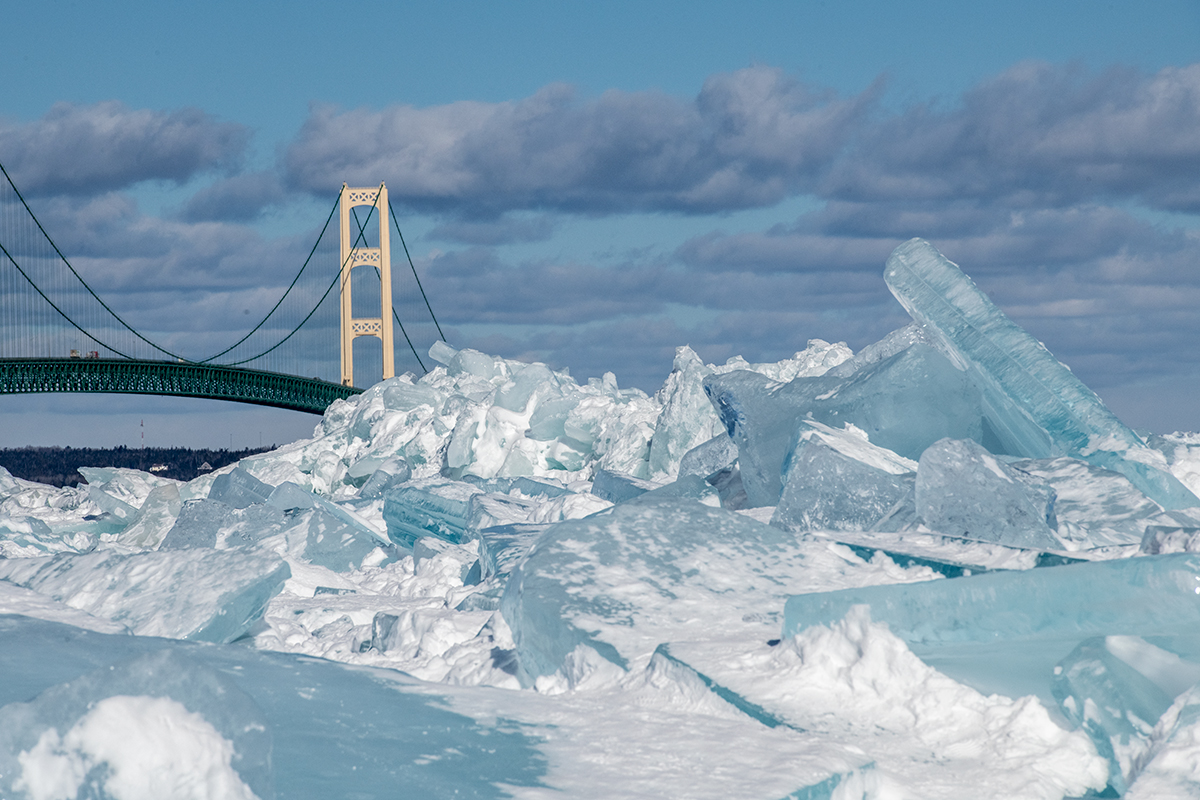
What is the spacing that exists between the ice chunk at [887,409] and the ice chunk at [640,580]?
1116 mm

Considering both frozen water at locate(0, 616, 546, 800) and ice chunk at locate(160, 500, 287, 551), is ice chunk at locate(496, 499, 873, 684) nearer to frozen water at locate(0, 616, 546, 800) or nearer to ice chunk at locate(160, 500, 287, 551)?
frozen water at locate(0, 616, 546, 800)

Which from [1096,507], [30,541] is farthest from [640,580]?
[30,541]

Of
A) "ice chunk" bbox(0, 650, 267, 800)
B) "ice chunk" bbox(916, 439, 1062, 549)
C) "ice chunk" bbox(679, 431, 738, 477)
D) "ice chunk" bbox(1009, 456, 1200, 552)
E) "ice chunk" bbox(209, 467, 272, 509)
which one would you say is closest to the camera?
"ice chunk" bbox(0, 650, 267, 800)

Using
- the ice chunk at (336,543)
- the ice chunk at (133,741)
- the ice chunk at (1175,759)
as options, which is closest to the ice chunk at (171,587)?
the ice chunk at (133,741)

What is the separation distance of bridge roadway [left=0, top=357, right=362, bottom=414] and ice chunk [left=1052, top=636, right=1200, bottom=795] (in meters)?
19.8

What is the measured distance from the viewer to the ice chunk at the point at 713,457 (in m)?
4.18

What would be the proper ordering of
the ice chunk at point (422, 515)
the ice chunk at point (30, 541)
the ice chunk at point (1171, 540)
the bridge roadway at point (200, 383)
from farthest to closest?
the bridge roadway at point (200, 383), the ice chunk at point (30, 541), the ice chunk at point (422, 515), the ice chunk at point (1171, 540)

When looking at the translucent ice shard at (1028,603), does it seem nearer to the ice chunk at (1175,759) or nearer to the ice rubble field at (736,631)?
the ice rubble field at (736,631)

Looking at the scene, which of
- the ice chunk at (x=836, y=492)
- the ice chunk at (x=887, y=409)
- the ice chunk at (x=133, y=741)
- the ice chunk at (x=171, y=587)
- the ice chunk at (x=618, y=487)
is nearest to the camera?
the ice chunk at (x=133, y=741)

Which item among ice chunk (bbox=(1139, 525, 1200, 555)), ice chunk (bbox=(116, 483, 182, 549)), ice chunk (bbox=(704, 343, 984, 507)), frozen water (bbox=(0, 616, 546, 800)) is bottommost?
ice chunk (bbox=(116, 483, 182, 549))

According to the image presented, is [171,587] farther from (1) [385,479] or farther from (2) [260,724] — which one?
(1) [385,479]

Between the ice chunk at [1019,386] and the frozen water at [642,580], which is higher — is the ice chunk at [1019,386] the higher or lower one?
the higher one

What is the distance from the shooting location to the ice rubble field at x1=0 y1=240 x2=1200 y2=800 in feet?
3.92

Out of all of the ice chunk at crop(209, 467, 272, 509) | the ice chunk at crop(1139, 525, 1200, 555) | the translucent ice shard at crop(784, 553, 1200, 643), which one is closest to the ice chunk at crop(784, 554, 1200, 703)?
the translucent ice shard at crop(784, 553, 1200, 643)
